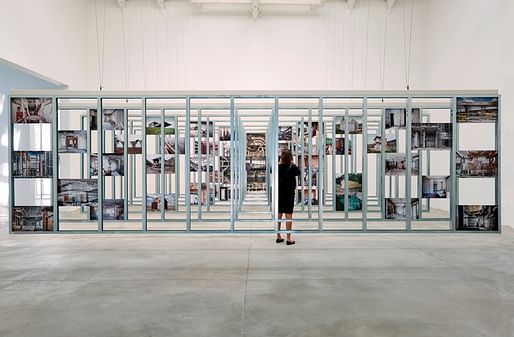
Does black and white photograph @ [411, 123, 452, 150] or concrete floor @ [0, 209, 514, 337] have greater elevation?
black and white photograph @ [411, 123, 452, 150]

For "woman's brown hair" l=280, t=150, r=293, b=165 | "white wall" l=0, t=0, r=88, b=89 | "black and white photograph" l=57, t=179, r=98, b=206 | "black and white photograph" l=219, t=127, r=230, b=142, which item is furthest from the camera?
"black and white photograph" l=219, t=127, r=230, b=142

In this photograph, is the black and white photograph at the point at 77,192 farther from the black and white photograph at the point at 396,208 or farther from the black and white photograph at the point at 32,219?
the black and white photograph at the point at 396,208

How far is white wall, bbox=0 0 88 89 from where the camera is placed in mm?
12945

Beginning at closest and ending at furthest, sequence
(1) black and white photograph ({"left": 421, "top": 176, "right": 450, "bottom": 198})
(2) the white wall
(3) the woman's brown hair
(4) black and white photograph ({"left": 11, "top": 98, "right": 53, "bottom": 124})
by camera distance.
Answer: (4) black and white photograph ({"left": 11, "top": 98, "right": 53, "bottom": 124}) < (1) black and white photograph ({"left": 421, "top": 176, "right": 450, "bottom": 198}) < (3) the woman's brown hair < (2) the white wall

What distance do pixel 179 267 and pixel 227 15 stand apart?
45.4 feet

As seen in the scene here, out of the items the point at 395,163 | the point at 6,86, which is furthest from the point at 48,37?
the point at 395,163

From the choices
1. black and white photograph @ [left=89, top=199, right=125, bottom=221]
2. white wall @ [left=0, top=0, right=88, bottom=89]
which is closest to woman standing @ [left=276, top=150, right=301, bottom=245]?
black and white photograph @ [left=89, top=199, right=125, bottom=221]

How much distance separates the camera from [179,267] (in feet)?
22.5

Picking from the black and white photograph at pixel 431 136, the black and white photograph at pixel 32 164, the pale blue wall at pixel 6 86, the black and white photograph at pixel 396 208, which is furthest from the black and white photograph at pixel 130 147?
the pale blue wall at pixel 6 86

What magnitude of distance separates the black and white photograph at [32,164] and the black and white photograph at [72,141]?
0.30 meters

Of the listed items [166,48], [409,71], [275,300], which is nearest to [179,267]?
[275,300]

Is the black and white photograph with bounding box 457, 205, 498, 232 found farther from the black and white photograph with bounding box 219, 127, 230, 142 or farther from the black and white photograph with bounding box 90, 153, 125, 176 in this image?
the black and white photograph with bounding box 219, 127, 230, 142

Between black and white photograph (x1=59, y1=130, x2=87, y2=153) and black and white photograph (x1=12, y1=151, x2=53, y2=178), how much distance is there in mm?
297

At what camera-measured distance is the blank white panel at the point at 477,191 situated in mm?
12609
